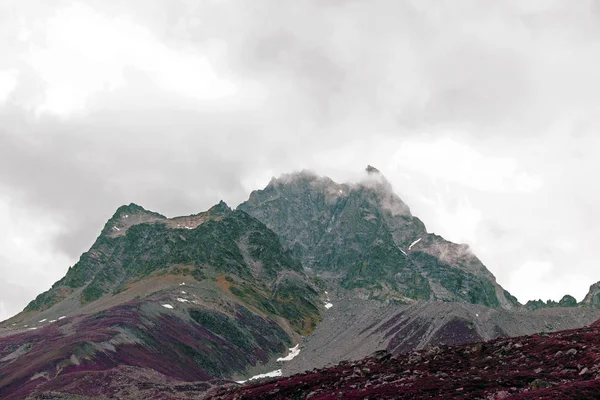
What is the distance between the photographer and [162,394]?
19600 cm

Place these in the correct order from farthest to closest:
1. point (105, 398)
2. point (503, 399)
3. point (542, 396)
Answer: point (105, 398) → point (503, 399) → point (542, 396)

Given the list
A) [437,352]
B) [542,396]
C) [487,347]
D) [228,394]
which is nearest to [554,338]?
[487,347]

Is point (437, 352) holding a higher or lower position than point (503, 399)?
higher

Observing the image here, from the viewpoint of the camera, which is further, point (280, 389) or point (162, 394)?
point (162, 394)

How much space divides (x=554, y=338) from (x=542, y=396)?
4047 cm

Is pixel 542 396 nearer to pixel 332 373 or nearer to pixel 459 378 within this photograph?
pixel 459 378

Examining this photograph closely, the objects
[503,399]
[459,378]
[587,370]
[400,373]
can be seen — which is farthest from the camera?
[400,373]

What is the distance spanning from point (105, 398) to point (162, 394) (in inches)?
711

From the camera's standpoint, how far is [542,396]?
195 ft

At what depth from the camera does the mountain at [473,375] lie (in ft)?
222

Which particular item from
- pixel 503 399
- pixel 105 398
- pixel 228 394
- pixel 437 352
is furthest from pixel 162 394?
pixel 503 399

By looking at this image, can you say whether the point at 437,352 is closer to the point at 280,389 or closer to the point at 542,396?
the point at 280,389

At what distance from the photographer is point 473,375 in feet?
263

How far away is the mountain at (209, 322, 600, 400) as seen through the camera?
2664 inches
